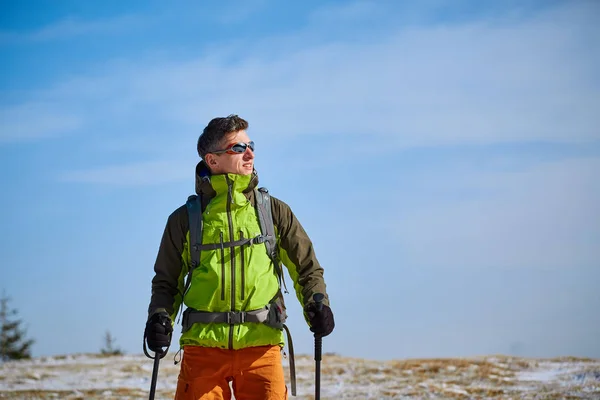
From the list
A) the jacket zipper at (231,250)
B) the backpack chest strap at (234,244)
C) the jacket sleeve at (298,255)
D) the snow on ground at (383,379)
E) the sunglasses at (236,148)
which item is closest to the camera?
the jacket zipper at (231,250)

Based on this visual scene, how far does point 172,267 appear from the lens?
17.7 ft

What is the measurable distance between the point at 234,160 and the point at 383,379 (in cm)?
731

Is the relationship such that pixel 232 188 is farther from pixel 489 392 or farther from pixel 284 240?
pixel 489 392

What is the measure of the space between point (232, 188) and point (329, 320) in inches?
45.7

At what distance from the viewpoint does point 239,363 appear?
16.6ft

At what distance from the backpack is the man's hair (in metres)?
0.38

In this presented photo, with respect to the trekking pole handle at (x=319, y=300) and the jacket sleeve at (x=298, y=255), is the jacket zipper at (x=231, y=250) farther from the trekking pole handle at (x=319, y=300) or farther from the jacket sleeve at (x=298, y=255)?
the trekking pole handle at (x=319, y=300)

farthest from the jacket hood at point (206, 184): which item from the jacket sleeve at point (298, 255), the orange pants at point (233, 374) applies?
the orange pants at point (233, 374)

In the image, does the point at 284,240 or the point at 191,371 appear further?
the point at 284,240

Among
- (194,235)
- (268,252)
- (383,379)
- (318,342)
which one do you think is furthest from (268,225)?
(383,379)

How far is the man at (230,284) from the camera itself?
16.6 ft

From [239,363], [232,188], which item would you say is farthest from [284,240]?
[239,363]

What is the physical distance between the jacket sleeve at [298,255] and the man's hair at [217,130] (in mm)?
612

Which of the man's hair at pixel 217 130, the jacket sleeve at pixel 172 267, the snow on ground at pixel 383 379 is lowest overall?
the snow on ground at pixel 383 379
